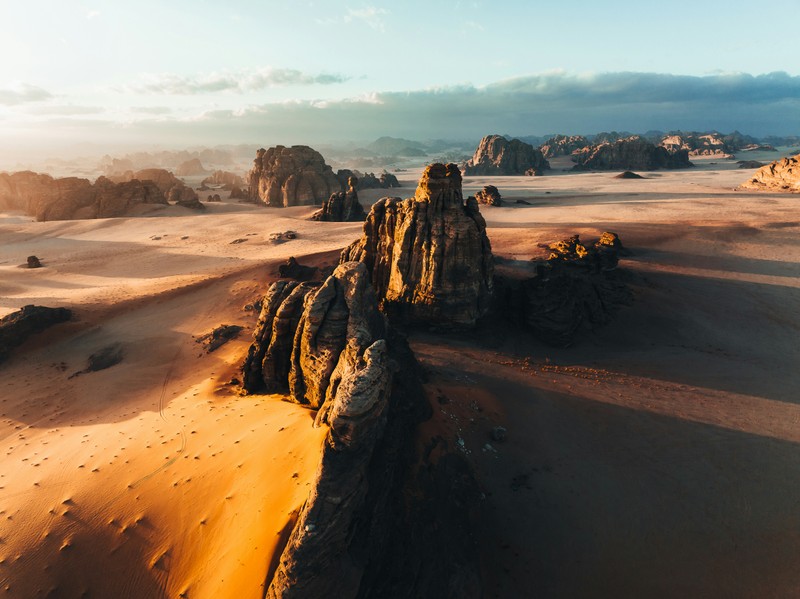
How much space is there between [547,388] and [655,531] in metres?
6.34

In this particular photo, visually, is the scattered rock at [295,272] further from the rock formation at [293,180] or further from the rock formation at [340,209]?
the rock formation at [293,180]

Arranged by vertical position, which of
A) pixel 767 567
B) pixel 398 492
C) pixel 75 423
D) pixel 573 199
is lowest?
pixel 767 567

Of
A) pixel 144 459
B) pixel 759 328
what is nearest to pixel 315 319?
pixel 144 459

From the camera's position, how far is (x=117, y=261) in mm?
43219

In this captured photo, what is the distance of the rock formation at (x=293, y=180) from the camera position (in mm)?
76062

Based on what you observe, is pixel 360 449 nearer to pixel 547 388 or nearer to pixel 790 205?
pixel 547 388

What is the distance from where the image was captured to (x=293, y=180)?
75938 millimetres

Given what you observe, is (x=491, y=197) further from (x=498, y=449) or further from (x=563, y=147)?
(x=563, y=147)

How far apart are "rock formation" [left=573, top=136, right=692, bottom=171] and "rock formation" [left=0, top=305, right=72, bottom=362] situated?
141280 millimetres

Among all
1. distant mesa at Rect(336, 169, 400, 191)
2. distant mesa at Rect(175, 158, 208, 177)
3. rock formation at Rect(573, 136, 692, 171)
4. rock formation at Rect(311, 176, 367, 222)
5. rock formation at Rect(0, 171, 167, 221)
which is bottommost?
rock formation at Rect(311, 176, 367, 222)

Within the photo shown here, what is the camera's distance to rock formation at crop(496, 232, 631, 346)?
21.8 meters

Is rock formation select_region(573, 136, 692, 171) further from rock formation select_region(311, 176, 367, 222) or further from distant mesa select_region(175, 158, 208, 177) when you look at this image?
distant mesa select_region(175, 158, 208, 177)

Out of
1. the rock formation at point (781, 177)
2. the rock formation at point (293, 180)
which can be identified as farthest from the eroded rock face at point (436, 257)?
the rock formation at point (781, 177)

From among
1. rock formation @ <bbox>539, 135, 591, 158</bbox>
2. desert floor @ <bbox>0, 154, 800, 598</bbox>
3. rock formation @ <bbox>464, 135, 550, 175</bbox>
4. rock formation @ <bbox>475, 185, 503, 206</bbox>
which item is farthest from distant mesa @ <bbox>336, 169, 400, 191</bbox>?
rock formation @ <bbox>539, 135, 591, 158</bbox>
